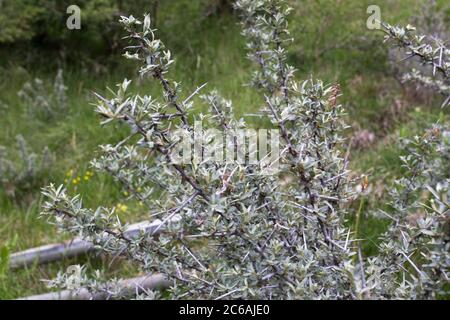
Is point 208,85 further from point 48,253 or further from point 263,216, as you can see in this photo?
point 263,216

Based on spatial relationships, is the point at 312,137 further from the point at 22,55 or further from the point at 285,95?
the point at 22,55

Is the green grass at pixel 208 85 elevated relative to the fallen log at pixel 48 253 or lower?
elevated

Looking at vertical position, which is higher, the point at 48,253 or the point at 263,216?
the point at 263,216

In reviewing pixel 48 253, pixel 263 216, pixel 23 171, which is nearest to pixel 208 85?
pixel 23 171

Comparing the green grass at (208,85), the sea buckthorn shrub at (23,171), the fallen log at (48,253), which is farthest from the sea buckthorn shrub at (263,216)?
the sea buckthorn shrub at (23,171)

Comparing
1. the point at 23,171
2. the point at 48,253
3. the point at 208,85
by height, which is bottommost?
the point at 48,253

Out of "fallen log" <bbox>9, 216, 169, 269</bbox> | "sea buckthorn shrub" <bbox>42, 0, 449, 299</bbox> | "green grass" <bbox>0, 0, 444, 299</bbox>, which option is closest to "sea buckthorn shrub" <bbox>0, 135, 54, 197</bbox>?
"green grass" <bbox>0, 0, 444, 299</bbox>

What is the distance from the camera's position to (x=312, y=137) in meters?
1.74

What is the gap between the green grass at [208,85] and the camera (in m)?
3.50

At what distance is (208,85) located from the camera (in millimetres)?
4484

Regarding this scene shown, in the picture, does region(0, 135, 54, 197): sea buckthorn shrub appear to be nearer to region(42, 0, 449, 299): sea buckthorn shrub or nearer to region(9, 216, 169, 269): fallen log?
region(9, 216, 169, 269): fallen log

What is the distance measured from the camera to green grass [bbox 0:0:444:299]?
3500 mm

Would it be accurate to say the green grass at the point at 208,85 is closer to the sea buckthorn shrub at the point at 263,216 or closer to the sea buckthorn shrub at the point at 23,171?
the sea buckthorn shrub at the point at 23,171
